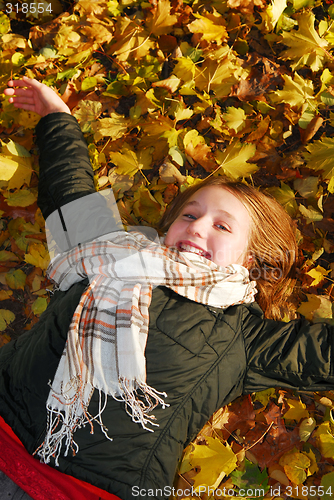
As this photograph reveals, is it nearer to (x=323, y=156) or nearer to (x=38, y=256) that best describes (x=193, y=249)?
(x=323, y=156)

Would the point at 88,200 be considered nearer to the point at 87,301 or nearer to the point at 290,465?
the point at 87,301

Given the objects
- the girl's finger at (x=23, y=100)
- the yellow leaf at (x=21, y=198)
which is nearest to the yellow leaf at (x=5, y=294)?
the yellow leaf at (x=21, y=198)

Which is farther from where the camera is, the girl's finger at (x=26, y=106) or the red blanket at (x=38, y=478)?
the girl's finger at (x=26, y=106)

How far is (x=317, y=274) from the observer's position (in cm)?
199

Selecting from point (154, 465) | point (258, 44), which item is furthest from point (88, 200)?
point (258, 44)

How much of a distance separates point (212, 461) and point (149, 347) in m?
Answer: 0.68

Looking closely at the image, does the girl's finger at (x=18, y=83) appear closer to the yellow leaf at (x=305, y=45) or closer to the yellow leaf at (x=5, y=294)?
the yellow leaf at (x=5, y=294)

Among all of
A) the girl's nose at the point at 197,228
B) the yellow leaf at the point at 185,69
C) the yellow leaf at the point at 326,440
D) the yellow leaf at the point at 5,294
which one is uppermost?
the yellow leaf at the point at 185,69

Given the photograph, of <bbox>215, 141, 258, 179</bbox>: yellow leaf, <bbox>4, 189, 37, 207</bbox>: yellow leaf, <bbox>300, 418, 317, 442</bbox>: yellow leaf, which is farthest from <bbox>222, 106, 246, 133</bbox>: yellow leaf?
<bbox>300, 418, 317, 442</bbox>: yellow leaf

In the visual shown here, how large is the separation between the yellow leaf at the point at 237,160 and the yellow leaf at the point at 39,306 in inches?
52.7

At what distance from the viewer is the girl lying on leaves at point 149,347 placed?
57.1 inches

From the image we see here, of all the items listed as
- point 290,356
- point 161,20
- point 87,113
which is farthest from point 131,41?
point 290,356

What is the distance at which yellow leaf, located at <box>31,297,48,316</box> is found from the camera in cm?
213

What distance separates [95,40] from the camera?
2.34m
